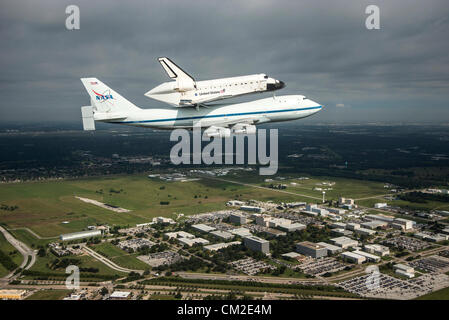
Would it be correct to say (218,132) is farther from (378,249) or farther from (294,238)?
(294,238)

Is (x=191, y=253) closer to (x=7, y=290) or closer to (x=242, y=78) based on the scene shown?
(x=7, y=290)

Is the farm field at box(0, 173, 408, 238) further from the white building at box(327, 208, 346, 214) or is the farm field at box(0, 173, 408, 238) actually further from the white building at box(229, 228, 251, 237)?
the white building at box(229, 228, 251, 237)

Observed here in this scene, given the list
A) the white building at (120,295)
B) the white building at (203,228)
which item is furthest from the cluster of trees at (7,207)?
the white building at (120,295)

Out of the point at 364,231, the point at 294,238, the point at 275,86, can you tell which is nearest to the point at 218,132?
the point at 275,86

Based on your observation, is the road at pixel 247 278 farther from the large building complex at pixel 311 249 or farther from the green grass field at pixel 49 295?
the green grass field at pixel 49 295
